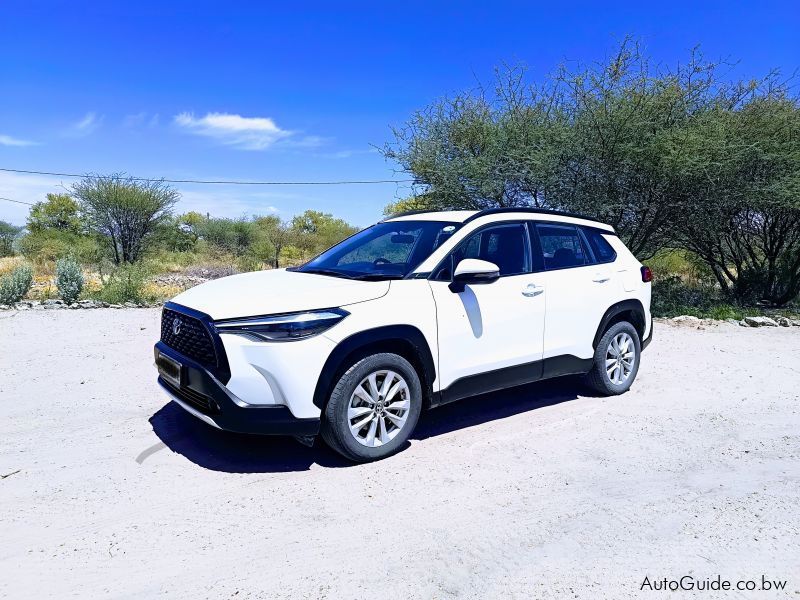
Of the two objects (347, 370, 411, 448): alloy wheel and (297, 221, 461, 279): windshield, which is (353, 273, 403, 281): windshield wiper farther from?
(347, 370, 411, 448): alloy wheel

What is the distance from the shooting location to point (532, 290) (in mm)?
4938

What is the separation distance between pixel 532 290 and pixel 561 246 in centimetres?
79

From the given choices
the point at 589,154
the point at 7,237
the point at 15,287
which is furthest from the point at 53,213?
the point at 589,154

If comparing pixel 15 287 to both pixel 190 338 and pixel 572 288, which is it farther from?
pixel 572 288

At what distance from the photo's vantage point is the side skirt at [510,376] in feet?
14.6

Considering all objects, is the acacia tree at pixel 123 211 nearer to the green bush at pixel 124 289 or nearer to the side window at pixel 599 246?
the green bush at pixel 124 289

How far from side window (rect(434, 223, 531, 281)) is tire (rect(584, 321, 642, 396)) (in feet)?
4.31

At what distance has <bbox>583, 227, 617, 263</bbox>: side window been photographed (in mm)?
5746

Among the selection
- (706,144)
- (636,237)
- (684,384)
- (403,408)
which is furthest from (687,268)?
(403,408)

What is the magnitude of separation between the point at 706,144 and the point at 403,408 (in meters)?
9.82

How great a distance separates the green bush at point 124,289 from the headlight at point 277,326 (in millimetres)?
9791

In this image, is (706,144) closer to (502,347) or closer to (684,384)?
(684,384)

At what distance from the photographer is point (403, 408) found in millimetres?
4188

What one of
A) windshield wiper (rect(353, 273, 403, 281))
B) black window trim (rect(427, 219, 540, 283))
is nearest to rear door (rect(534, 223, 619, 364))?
black window trim (rect(427, 219, 540, 283))
